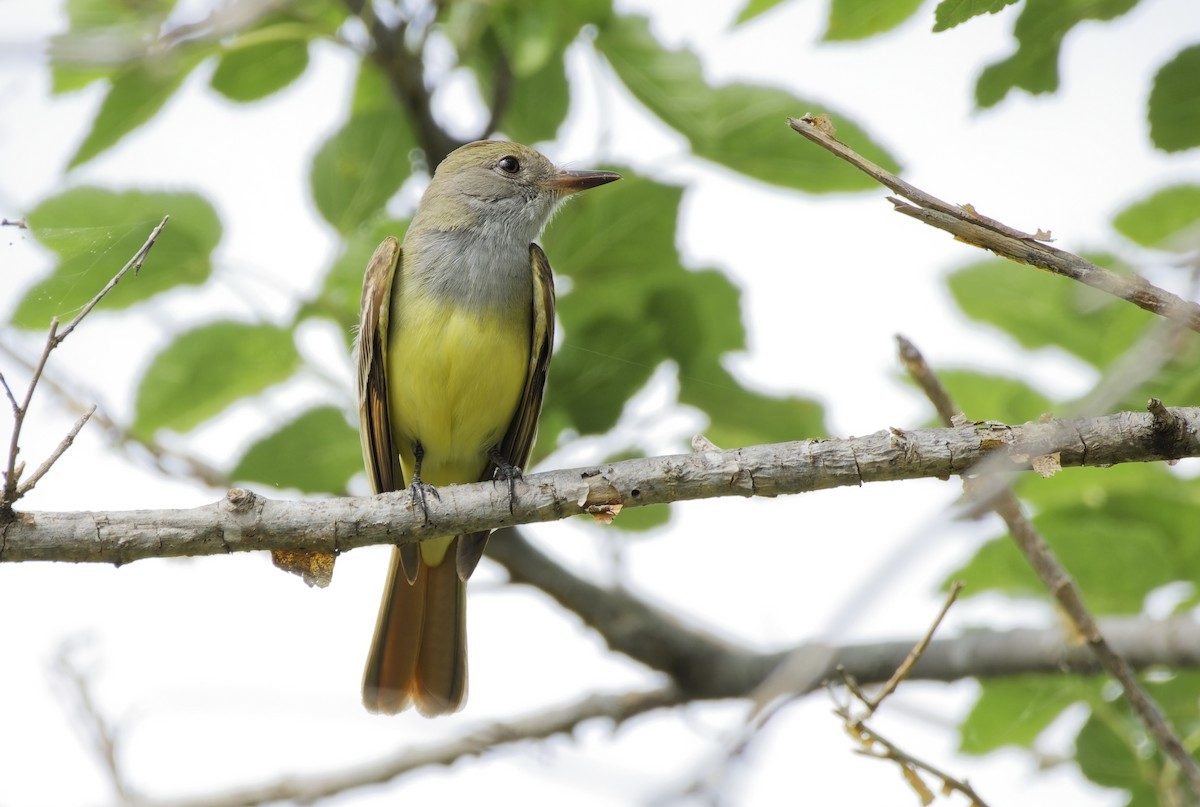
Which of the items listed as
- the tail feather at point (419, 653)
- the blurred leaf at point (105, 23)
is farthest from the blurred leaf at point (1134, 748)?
the blurred leaf at point (105, 23)

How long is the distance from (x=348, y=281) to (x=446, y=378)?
0.54m

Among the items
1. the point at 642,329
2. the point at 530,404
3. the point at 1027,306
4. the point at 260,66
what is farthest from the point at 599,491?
the point at 260,66

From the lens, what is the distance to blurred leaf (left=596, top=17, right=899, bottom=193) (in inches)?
183

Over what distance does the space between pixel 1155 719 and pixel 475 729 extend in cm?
261

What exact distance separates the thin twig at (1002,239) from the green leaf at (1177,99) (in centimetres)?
95

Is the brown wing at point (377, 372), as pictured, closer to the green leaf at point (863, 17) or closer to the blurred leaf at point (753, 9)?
the blurred leaf at point (753, 9)

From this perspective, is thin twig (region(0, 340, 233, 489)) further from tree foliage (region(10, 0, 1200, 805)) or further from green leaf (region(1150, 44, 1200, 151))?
green leaf (region(1150, 44, 1200, 151))

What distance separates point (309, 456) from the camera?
16.3 feet

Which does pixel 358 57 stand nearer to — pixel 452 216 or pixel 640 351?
pixel 452 216

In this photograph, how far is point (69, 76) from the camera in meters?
4.99

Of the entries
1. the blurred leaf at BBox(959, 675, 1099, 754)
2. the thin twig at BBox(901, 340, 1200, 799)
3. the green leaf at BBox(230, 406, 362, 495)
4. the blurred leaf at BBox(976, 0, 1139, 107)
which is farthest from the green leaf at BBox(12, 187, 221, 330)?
the blurred leaf at BBox(959, 675, 1099, 754)

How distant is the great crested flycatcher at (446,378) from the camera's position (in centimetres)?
519

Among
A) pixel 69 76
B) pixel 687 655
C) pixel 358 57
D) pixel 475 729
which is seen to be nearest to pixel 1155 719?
pixel 687 655

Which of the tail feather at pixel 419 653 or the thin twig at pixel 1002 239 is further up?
the thin twig at pixel 1002 239
